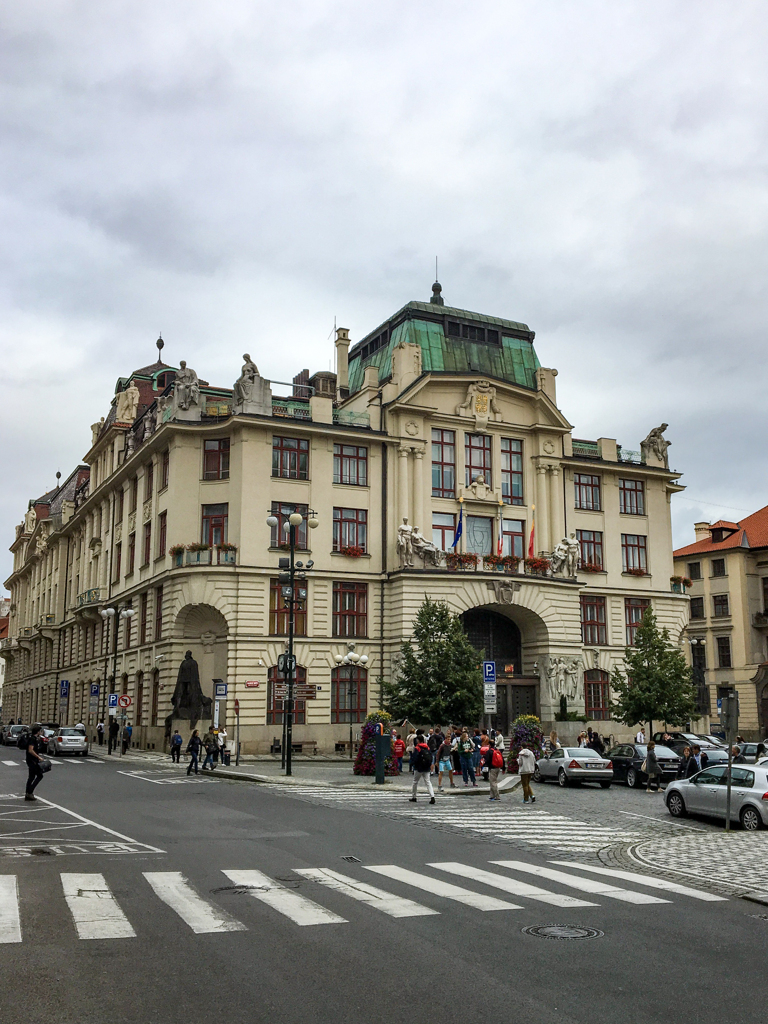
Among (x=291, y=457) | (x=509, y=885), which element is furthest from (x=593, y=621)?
(x=509, y=885)

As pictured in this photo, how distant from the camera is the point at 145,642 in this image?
5203cm

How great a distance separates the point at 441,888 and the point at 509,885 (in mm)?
984

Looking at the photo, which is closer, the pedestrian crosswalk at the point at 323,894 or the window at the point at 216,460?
the pedestrian crosswalk at the point at 323,894

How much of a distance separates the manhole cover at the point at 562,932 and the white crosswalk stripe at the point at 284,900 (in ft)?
6.13

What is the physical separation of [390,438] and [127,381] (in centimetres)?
2622

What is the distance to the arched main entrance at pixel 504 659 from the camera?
50.2 metres

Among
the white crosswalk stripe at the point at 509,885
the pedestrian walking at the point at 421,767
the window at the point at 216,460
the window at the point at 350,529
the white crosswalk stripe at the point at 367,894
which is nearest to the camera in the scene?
the white crosswalk stripe at the point at 367,894

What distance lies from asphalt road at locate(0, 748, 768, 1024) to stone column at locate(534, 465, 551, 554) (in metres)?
36.7

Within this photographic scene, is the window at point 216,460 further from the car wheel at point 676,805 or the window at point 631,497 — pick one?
the car wheel at point 676,805

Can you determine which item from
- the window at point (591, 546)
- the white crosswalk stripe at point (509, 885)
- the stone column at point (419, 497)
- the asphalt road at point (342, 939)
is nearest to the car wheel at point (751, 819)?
the asphalt road at point (342, 939)

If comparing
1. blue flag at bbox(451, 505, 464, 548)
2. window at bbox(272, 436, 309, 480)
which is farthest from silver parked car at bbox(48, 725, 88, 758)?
blue flag at bbox(451, 505, 464, 548)

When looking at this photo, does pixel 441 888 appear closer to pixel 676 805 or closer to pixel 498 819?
pixel 498 819

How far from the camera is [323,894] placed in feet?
37.3

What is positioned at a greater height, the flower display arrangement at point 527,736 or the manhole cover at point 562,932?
the flower display arrangement at point 527,736
